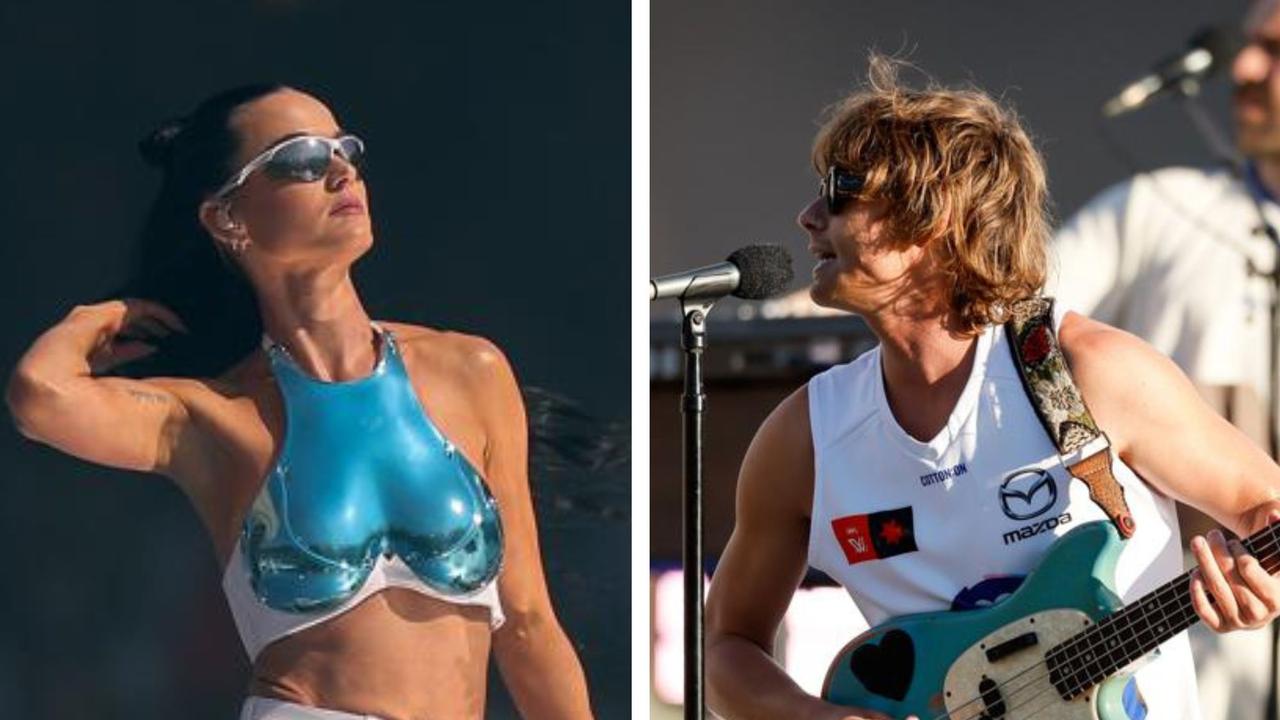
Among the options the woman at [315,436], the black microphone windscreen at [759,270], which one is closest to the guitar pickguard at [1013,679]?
the black microphone windscreen at [759,270]

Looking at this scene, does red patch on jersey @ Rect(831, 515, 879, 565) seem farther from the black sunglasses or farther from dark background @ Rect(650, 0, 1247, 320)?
dark background @ Rect(650, 0, 1247, 320)

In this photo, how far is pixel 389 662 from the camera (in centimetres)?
241

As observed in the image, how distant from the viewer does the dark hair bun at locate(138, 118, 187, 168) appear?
2.30m

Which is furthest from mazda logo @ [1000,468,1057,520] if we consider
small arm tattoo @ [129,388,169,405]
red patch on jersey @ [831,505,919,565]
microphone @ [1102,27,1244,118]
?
microphone @ [1102,27,1244,118]


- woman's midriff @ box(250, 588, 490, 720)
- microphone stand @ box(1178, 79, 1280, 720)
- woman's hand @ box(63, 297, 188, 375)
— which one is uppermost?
woman's hand @ box(63, 297, 188, 375)

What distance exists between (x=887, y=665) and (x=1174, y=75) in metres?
4.07

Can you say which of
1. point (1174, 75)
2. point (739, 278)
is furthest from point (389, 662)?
point (1174, 75)

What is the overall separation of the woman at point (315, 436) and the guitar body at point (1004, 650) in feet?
2.10

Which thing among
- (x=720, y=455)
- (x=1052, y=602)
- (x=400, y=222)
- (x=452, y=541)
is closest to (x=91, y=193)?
(x=400, y=222)

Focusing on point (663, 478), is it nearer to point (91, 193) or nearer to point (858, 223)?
point (858, 223)

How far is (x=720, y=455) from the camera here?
21.1ft

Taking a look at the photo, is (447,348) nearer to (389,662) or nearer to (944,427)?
(389,662)

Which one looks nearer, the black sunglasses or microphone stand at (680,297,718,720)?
microphone stand at (680,297,718,720)

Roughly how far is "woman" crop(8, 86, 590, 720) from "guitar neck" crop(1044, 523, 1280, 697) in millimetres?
726
